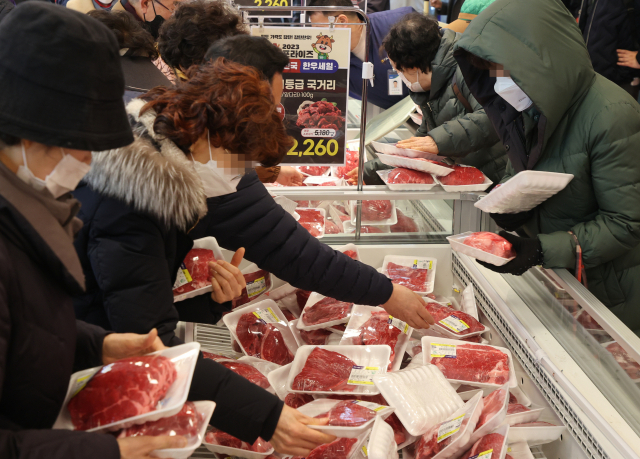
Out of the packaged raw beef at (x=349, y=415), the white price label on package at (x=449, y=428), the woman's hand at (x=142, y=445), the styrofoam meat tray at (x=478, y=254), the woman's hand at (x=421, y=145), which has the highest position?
the woman's hand at (x=142, y=445)

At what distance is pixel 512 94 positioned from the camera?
2.20 m

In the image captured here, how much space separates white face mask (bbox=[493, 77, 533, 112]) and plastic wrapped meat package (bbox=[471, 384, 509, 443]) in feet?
3.72

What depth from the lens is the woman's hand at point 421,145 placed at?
3115mm

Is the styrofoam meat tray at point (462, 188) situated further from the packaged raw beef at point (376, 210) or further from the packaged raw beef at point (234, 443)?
the packaged raw beef at point (234, 443)

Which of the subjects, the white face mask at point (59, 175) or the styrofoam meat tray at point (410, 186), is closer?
the white face mask at point (59, 175)

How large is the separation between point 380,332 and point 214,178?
107 centimetres

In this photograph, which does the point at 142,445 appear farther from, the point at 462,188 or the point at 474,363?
the point at 462,188

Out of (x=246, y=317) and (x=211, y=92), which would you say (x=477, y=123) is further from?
(x=211, y=92)

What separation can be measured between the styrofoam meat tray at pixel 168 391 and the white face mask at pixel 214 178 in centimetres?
58

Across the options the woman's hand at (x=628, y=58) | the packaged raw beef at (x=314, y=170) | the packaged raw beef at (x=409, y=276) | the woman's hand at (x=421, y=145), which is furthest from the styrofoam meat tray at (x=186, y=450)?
the woman's hand at (x=628, y=58)

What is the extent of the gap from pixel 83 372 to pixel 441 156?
7.97 feet

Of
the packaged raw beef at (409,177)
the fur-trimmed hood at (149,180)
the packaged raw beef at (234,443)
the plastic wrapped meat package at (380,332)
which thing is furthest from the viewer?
the packaged raw beef at (409,177)

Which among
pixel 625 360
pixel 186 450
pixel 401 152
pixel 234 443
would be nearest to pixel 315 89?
pixel 401 152

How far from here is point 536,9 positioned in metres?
2.09
